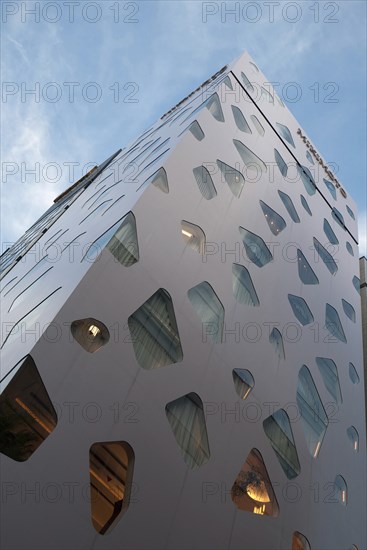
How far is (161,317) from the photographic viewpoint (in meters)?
8.77

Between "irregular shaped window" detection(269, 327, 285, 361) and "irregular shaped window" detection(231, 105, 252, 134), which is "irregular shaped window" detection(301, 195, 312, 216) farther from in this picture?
"irregular shaped window" detection(269, 327, 285, 361)

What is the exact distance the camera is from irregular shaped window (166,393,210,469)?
25.8ft

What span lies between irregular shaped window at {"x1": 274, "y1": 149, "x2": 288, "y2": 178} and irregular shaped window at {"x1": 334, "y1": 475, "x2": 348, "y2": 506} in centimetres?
876

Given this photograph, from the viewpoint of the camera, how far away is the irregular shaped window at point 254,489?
845 cm

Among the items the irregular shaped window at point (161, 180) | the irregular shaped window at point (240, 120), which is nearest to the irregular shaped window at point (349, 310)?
the irregular shaped window at point (240, 120)

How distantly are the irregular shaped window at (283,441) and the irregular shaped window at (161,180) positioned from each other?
478cm

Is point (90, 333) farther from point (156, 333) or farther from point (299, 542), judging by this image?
point (299, 542)

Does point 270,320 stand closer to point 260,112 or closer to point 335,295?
point 335,295

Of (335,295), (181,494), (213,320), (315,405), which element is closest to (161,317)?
(213,320)

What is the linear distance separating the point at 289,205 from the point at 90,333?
9.35m

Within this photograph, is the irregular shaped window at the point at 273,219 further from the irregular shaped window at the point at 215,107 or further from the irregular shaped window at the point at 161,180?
the irregular shaped window at the point at 161,180

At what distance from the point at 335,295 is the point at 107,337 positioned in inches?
391

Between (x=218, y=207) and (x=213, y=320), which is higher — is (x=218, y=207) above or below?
above

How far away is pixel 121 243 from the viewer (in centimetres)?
887
